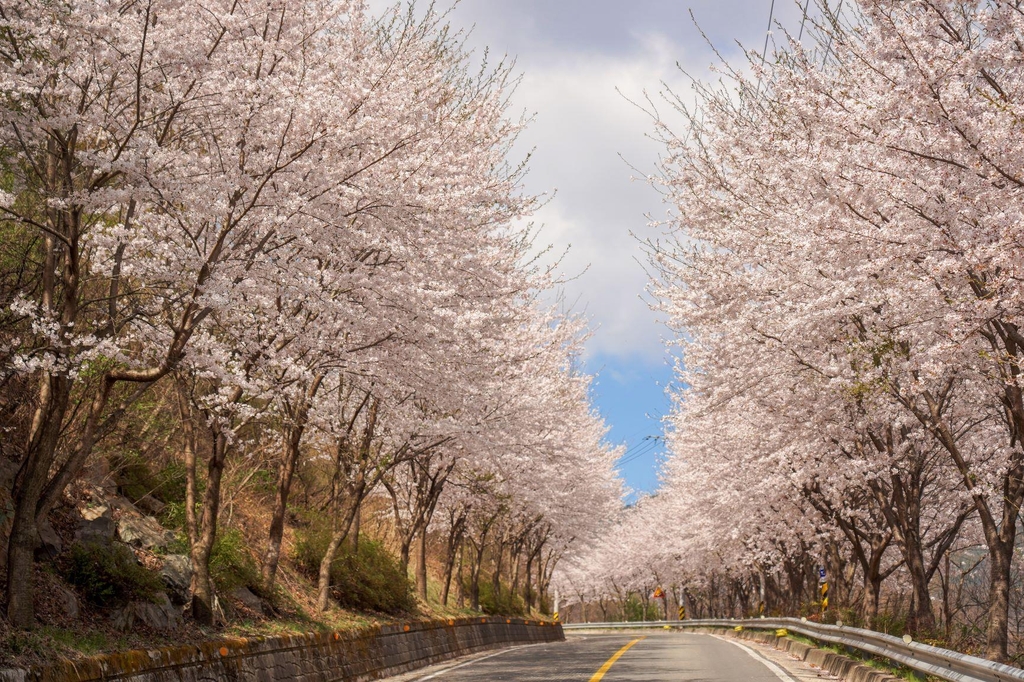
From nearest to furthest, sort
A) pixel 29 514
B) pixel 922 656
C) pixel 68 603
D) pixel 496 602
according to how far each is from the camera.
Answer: pixel 29 514, pixel 68 603, pixel 922 656, pixel 496 602

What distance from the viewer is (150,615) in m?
11.5

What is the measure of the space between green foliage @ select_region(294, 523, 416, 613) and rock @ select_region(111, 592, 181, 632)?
28.1ft

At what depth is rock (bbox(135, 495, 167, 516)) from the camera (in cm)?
1588

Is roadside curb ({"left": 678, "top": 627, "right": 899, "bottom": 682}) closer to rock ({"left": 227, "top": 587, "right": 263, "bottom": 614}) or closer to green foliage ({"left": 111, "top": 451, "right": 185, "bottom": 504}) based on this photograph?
rock ({"left": 227, "top": 587, "right": 263, "bottom": 614})

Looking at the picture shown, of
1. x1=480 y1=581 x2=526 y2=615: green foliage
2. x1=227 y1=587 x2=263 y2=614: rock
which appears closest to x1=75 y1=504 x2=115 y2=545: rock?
x1=227 y1=587 x2=263 y2=614: rock

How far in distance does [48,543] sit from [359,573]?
11076 millimetres

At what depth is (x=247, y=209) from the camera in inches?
417

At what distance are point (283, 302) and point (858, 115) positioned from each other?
883cm

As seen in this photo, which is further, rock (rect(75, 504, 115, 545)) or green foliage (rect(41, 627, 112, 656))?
rock (rect(75, 504, 115, 545))

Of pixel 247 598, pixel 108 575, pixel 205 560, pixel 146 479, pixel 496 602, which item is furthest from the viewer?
pixel 496 602

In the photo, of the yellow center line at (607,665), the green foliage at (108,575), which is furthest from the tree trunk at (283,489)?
the yellow center line at (607,665)

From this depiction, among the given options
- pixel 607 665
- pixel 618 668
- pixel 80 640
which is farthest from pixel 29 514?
pixel 607 665

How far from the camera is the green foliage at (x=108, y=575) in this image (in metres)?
11.0

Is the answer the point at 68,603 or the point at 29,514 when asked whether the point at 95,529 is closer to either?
the point at 68,603
